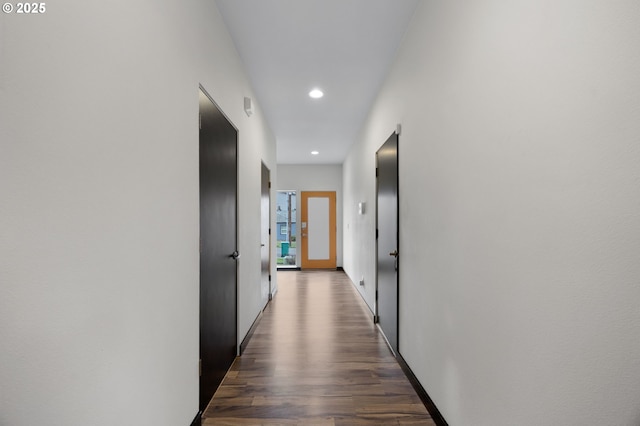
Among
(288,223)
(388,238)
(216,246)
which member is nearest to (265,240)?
(388,238)

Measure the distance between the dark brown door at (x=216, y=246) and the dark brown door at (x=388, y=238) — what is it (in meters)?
1.51

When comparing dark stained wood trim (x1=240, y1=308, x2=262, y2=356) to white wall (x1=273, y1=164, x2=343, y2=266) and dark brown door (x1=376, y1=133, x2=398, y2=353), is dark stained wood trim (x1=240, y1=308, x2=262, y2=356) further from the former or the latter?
white wall (x1=273, y1=164, x2=343, y2=266)

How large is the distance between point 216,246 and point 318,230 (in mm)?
6169

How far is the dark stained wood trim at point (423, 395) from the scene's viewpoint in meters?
1.88

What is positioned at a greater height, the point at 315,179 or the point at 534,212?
the point at 315,179

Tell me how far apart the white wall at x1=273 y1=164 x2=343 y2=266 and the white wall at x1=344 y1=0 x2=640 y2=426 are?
6.36 metres

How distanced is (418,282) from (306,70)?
242 cm

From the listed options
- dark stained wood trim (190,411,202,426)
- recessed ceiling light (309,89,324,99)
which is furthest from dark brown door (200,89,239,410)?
recessed ceiling light (309,89,324,99)

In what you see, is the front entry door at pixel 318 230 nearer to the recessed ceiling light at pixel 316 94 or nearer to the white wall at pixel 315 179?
the white wall at pixel 315 179

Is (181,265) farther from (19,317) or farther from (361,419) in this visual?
(361,419)

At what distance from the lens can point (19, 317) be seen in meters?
0.75

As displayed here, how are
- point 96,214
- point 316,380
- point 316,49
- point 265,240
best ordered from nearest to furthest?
point 96,214
point 316,380
point 316,49
point 265,240

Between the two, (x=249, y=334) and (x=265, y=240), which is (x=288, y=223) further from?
(x=249, y=334)

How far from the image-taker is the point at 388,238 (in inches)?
127
